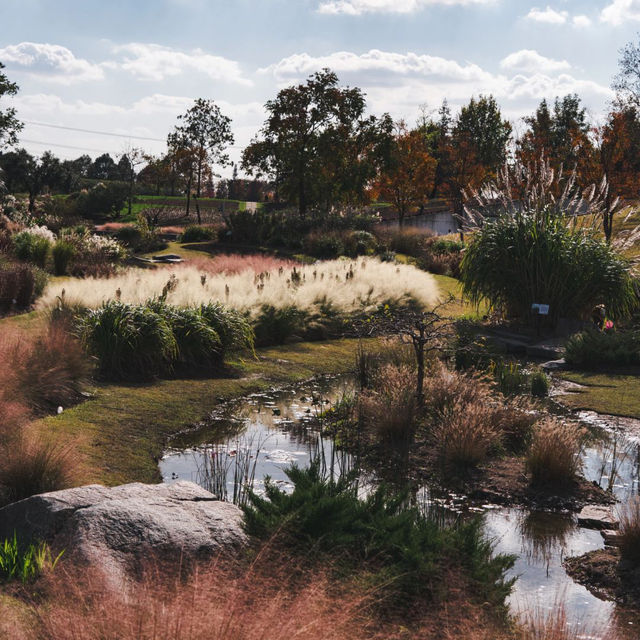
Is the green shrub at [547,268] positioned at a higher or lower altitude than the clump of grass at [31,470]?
higher

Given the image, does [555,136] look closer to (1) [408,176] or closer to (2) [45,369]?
(1) [408,176]

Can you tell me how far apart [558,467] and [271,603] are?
14.5ft

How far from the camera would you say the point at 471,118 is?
2559 inches

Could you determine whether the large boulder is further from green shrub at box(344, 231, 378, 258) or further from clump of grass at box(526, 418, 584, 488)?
green shrub at box(344, 231, 378, 258)

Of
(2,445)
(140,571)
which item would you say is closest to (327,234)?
(2,445)

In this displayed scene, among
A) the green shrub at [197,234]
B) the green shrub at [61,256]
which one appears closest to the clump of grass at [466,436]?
the green shrub at [61,256]

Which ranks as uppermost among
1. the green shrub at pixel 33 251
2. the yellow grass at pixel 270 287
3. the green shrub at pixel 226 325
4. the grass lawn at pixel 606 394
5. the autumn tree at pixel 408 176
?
the autumn tree at pixel 408 176

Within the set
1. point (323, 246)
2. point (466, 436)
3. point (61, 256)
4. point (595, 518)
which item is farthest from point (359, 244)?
point (595, 518)

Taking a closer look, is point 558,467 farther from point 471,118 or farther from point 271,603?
point 471,118

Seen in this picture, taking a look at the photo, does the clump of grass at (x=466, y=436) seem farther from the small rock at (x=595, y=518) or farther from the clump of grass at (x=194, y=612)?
the clump of grass at (x=194, y=612)

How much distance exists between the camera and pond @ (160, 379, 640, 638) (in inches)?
185

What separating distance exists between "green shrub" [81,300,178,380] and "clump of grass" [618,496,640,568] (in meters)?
6.20

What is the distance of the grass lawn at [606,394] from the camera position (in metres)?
9.70

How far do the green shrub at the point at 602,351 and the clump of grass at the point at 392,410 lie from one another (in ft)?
13.5
